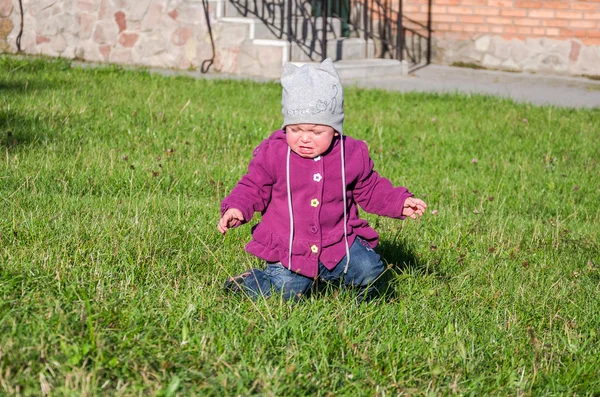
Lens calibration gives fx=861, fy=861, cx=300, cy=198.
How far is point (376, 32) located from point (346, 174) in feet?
37.1

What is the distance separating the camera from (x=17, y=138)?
6.61m

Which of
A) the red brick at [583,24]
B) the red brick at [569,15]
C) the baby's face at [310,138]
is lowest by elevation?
the baby's face at [310,138]

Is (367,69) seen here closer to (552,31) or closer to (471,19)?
(471,19)

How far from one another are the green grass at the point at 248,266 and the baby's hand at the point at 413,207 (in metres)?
0.41

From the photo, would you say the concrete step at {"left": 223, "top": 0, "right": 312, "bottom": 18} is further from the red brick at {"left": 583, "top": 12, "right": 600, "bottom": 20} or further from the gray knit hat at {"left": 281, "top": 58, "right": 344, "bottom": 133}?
the gray knit hat at {"left": 281, "top": 58, "right": 344, "bottom": 133}

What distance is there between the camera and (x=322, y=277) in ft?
12.3

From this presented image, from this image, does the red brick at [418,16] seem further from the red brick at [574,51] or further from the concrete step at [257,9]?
the red brick at [574,51]

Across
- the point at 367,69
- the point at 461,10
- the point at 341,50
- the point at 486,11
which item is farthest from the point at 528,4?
the point at 341,50

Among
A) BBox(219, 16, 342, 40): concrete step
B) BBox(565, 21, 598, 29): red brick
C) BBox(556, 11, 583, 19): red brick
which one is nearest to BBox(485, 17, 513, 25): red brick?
BBox(556, 11, 583, 19): red brick

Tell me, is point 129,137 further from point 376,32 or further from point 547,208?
point 376,32

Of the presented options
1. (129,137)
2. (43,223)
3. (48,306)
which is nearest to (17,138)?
(129,137)

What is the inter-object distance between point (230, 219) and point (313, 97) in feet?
1.97

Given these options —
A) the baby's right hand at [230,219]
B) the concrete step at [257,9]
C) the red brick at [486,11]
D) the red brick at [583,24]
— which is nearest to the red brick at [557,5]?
the red brick at [583,24]

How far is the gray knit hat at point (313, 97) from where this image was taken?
138 inches
